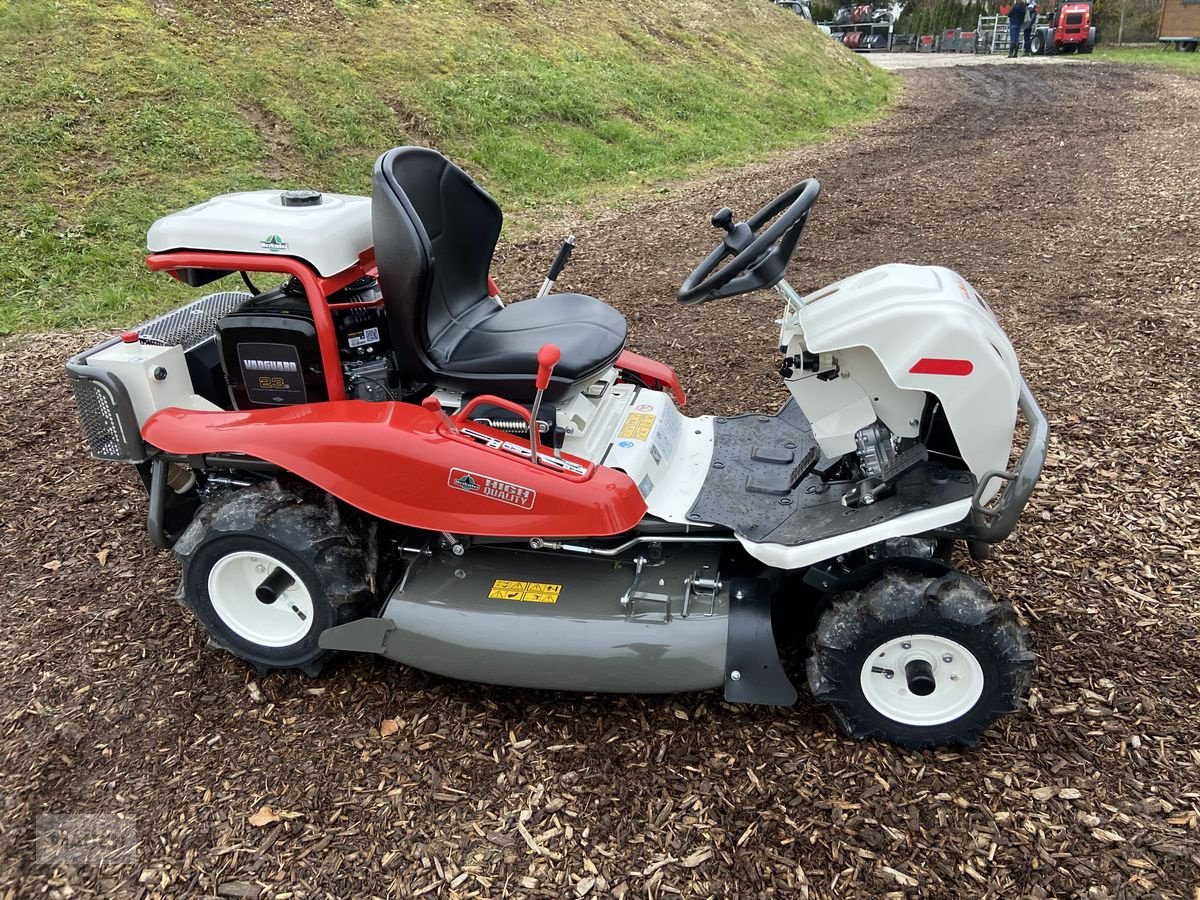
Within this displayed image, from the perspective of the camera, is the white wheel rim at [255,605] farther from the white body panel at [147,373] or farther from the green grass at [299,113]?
the green grass at [299,113]

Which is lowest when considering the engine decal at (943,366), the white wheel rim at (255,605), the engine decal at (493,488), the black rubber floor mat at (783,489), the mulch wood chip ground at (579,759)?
the mulch wood chip ground at (579,759)

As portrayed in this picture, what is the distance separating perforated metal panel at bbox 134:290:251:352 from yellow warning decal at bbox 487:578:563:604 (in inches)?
51.8

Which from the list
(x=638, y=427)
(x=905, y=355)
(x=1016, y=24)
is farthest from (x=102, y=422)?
(x=1016, y=24)

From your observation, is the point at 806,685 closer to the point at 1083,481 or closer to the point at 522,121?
the point at 1083,481

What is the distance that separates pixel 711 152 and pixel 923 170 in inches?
107

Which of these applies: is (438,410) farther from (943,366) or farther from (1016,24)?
(1016,24)

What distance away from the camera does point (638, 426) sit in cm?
330

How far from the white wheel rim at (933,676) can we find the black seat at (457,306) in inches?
50.9

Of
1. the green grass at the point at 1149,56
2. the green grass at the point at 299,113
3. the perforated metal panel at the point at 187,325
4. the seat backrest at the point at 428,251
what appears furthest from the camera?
the green grass at the point at 1149,56

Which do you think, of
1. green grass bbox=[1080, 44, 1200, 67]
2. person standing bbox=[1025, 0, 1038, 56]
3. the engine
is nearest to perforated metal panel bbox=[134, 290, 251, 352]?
the engine

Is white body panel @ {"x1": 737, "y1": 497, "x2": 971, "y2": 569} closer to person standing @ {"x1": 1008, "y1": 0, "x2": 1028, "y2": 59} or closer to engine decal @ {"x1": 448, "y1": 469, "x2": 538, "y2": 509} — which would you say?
engine decal @ {"x1": 448, "y1": 469, "x2": 538, "y2": 509}

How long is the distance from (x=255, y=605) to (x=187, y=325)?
1.07m

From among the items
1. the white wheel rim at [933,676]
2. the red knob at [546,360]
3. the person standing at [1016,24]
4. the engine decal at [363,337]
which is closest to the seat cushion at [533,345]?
the engine decal at [363,337]

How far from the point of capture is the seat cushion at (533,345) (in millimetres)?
3002
